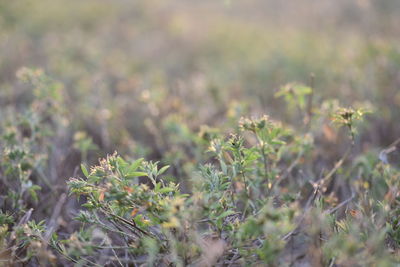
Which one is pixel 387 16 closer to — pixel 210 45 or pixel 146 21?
pixel 210 45

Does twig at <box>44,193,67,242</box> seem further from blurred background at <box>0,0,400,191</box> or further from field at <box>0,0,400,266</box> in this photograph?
blurred background at <box>0,0,400,191</box>

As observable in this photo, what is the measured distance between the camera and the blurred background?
9.75 feet

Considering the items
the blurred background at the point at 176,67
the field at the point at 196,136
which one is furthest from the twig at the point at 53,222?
the blurred background at the point at 176,67

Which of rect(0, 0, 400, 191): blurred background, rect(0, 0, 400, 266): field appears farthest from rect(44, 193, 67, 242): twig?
rect(0, 0, 400, 191): blurred background

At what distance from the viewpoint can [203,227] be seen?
2.12 meters

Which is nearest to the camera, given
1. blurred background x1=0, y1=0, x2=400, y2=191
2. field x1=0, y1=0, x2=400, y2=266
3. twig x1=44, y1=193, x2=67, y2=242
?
field x1=0, y1=0, x2=400, y2=266

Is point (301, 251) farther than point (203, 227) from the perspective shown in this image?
No

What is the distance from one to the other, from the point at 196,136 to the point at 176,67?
2.79m

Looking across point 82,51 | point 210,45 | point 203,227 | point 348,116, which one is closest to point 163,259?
point 203,227

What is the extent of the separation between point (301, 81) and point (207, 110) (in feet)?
3.96

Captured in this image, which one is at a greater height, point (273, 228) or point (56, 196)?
point (273, 228)

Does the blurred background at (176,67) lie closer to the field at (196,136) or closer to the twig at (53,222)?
the field at (196,136)

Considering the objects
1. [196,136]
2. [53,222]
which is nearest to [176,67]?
[196,136]

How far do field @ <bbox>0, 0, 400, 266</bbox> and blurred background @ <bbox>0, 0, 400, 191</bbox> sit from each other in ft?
0.08
